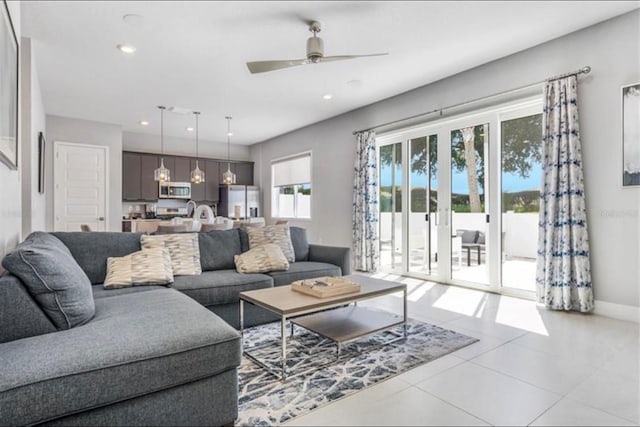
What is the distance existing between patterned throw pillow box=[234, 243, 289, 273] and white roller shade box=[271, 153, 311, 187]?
4.06 m

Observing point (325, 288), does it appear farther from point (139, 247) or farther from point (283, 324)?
point (139, 247)

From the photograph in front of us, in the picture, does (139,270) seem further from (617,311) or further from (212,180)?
(212,180)

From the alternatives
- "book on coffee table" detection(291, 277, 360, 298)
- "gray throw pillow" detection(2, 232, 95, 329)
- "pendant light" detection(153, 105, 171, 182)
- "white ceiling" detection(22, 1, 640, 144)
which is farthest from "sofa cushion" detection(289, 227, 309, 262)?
"pendant light" detection(153, 105, 171, 182)

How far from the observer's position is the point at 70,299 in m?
1.68

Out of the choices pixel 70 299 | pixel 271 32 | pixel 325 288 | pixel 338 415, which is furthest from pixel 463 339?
pixel 271 32

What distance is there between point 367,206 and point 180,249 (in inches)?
131

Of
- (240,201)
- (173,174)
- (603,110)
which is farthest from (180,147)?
(603,110)

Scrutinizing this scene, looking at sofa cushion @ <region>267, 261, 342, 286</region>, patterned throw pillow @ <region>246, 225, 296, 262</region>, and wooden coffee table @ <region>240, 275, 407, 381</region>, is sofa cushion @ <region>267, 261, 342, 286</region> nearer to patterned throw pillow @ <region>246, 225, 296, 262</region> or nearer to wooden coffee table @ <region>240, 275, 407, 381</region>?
patterned throw pillow @ <region>246, 225, 296, 262</region>

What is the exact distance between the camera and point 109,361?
1.34 meters

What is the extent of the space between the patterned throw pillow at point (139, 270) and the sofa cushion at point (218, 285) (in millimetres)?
131

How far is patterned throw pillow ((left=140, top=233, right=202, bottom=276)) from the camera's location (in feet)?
10.1

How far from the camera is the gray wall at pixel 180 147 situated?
7.86 m

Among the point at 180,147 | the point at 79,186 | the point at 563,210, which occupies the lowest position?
the point at 563,210

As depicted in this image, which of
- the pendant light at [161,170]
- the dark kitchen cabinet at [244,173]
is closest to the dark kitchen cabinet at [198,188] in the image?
the pendant light at [161,170]
